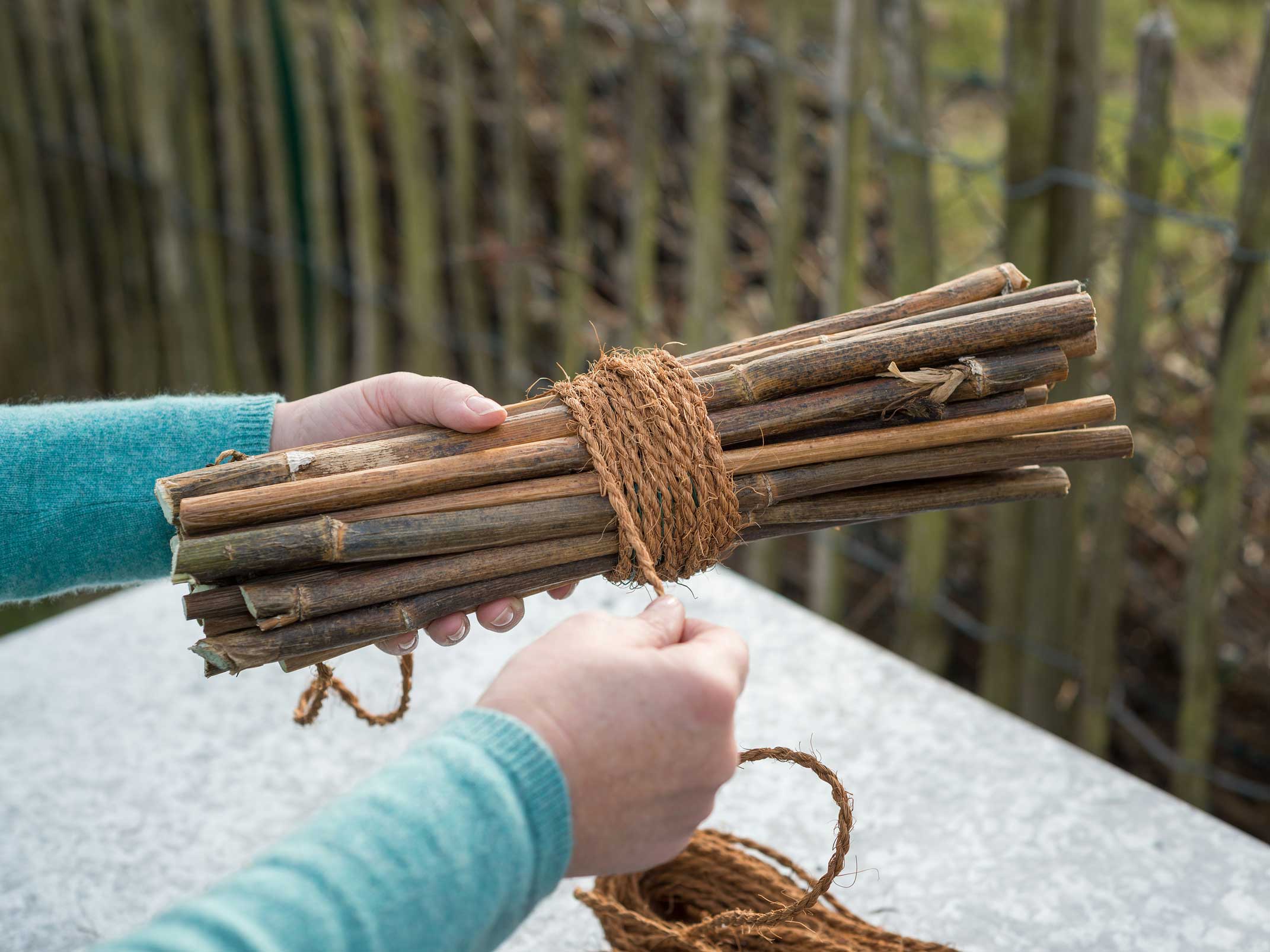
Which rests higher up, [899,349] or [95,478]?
[899,349]

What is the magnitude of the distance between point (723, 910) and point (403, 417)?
27.1 inches

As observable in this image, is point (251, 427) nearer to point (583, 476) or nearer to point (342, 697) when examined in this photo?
point (342, 697)

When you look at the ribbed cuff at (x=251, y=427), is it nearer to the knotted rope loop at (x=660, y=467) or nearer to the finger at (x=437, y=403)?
the finger at (x=437, y=403)

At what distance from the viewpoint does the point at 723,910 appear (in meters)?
1.28

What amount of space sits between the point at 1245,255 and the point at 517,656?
146 cm

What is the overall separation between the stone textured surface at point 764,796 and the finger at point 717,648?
22.9 inches

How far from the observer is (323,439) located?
1.35m

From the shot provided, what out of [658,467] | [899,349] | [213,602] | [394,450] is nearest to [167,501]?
[213,602]

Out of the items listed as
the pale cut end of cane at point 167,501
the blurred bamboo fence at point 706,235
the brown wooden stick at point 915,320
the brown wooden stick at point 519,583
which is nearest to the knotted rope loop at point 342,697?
the brown wooden stick at point 519,583

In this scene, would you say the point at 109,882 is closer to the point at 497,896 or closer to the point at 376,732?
the point at 376,732

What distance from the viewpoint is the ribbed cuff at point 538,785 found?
83 centimetres

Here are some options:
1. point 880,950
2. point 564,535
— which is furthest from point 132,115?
point 880,950

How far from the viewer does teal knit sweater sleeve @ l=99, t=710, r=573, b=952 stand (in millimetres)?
732

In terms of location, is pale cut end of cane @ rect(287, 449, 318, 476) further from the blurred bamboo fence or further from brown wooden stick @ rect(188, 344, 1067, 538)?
the blurred bamboo fence
